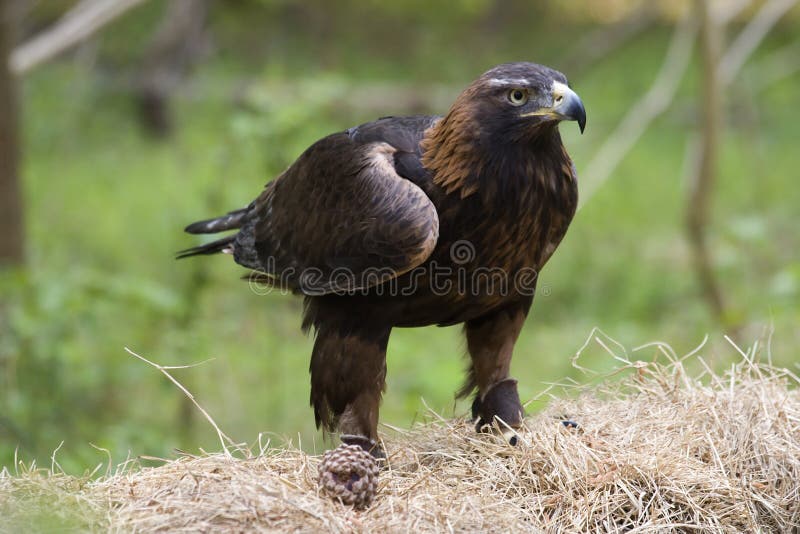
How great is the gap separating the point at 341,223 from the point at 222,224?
3.23ft

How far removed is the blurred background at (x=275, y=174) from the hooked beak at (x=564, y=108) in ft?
3.83

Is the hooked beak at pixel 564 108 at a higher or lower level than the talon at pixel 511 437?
higher

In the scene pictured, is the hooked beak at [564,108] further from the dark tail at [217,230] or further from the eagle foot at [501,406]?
the dark tail at [217,230]

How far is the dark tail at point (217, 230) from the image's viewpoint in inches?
154

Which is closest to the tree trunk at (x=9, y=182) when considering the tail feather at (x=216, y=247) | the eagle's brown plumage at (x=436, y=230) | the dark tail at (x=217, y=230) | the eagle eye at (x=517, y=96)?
the dark tail at (x=217, y=230)

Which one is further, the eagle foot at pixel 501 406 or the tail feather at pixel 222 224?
the tail feather at pixel 222 224

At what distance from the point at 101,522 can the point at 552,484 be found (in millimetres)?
1283

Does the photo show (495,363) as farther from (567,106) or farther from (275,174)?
(275,174)

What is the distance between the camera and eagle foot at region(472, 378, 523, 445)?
3332mm

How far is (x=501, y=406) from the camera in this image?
3.36m

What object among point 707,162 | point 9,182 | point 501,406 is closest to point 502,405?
point 501,406

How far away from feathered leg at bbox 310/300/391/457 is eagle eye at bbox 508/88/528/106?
0.85 m

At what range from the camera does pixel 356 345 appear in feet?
10.3

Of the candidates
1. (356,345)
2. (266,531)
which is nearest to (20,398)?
(356,345)
